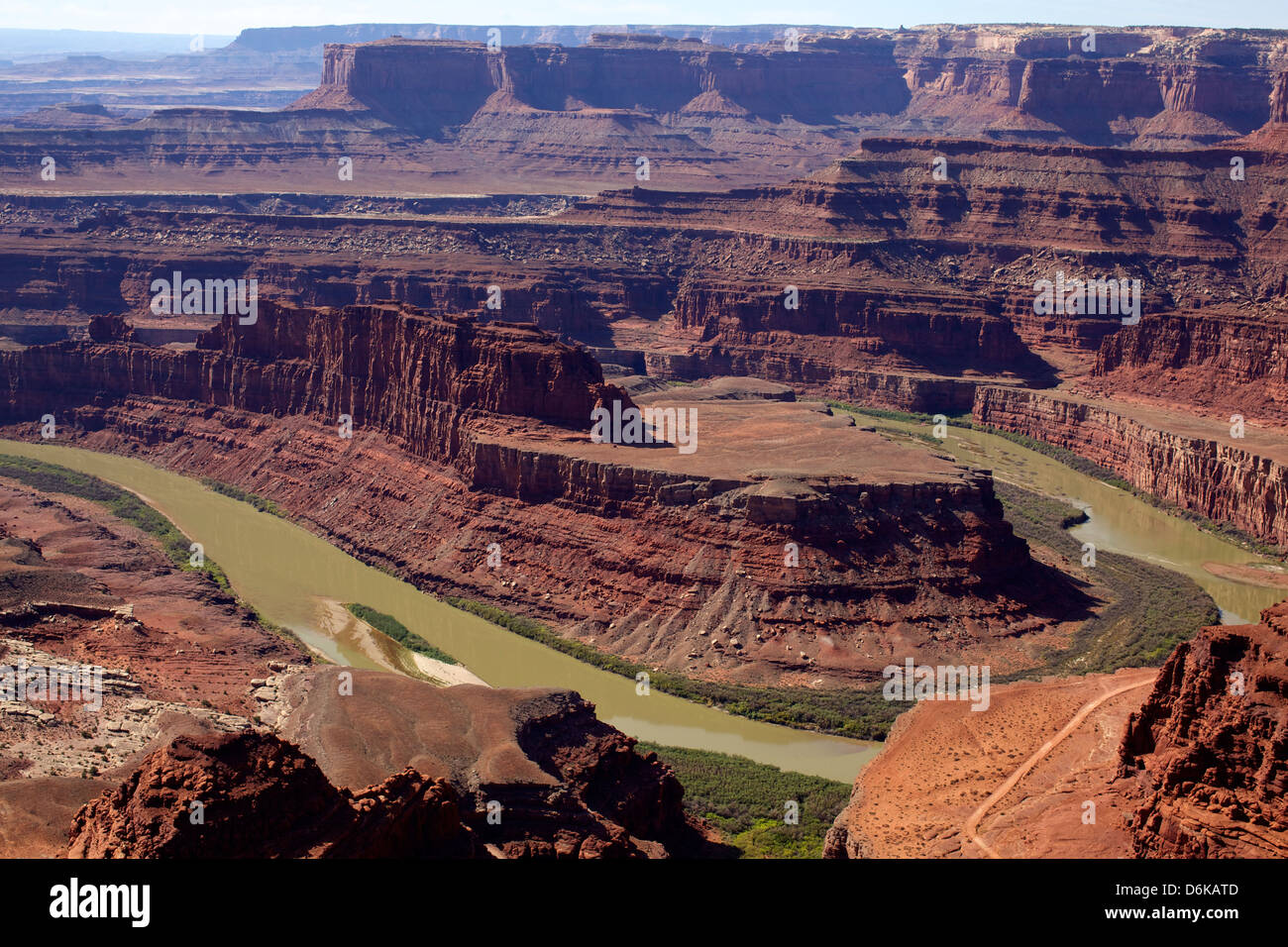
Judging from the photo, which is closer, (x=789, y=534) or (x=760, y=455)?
(x=789, y=534)

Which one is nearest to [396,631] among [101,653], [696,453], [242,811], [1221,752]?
[101,653]

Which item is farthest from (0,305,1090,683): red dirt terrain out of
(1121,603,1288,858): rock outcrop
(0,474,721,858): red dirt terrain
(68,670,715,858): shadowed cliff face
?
(1121,603,1288,858): rock outcrop

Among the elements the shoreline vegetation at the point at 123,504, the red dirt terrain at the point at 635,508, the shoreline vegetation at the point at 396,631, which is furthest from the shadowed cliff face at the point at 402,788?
the shoreline vegetation at the point at 123,504

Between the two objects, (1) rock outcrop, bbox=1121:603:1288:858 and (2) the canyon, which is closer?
(1) rock outcrop, bbox=1121:603:1288:858

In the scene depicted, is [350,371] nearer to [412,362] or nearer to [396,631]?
[412,362]

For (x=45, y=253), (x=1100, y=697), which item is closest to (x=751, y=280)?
(x=45, y=253)

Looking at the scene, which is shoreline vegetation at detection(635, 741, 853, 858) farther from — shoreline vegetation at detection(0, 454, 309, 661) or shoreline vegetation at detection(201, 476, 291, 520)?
shoreline vegetation at detection(201, 476, 291, 520)

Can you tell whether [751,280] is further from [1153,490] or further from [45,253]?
[45,253]
